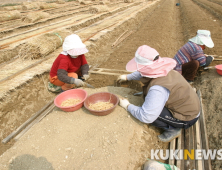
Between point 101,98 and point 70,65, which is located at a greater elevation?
point 70,65

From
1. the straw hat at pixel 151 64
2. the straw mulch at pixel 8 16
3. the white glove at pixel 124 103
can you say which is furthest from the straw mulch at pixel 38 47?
the straw mulch at pixel 8 16

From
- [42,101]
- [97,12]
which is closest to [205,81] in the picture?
[42,101]

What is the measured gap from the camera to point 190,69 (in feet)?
13.3

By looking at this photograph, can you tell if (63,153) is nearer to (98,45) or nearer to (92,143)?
(92,143)

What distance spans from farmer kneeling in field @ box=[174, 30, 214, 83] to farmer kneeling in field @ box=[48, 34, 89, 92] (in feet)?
8.11

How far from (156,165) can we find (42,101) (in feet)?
11.3

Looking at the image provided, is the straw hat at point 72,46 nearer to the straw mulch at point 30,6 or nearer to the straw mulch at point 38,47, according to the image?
the straw mulch at point 38,47

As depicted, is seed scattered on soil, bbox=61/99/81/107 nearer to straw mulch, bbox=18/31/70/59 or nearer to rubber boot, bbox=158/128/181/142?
rubber boot, bbox=158/128/181/142

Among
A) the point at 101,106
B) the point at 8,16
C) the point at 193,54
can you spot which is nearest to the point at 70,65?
the point at 101,106

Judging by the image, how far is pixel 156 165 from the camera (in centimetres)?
210

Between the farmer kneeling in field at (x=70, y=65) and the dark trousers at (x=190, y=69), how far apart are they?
8.61 ft

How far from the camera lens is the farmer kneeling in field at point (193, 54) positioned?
3672 millimetres

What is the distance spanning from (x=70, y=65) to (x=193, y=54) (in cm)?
303

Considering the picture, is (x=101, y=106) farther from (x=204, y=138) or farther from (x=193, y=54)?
(x=193, y=54)
